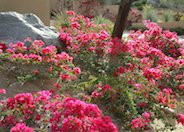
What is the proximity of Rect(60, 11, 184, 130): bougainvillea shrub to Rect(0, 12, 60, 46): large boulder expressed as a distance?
10.0 inches

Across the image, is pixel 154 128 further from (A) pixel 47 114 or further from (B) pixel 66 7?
(B) pixel 66 7

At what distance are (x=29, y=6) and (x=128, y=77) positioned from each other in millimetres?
4626

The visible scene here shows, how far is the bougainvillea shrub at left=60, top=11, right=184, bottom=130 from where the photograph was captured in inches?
197

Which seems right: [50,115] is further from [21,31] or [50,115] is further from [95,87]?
[21,31]

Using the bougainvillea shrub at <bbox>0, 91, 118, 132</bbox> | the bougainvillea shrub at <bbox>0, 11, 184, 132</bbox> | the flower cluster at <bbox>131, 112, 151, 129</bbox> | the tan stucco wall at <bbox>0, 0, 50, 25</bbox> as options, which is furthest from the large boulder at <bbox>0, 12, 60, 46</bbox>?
the flower cluster at <bbox>131, 112, 151, 129</bbox>

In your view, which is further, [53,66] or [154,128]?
[53,66]

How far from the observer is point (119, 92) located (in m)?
5.15

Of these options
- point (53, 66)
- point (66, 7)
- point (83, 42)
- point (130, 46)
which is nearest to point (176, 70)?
point (130, 46)

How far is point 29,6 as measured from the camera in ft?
31.1

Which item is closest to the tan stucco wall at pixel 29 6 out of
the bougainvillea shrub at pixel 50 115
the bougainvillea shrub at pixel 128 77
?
the bougainvillea shrub at pixel 128 77

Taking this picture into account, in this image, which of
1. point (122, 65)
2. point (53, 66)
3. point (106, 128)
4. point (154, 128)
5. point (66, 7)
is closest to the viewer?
point (106, 128)

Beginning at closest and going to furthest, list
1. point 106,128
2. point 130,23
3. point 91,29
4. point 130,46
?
point 106,128
point 130,46
point 91,29
point 130,23

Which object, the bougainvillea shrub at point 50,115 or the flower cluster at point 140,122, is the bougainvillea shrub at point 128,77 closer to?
the flower cluster at point 140,122

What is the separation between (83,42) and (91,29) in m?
1.96
